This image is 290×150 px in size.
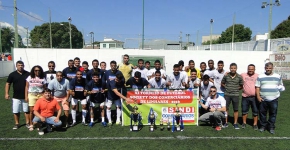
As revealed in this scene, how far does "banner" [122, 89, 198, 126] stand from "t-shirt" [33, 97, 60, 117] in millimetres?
1857

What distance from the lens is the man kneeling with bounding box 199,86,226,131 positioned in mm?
5734

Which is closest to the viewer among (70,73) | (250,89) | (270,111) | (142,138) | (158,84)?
(142,138)

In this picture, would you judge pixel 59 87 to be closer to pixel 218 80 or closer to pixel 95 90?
pixel 95 90

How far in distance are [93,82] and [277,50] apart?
19.3 meters

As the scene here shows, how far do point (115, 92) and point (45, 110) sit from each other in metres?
1.80

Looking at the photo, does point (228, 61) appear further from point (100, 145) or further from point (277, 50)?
point (100, 145)

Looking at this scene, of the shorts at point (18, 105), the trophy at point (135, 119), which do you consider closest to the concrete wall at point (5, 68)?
the shorts at point (18, 105)

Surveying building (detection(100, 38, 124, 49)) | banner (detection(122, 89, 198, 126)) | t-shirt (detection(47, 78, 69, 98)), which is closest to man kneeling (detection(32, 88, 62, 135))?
t-shirt (detection(47, 78, 69, 98))

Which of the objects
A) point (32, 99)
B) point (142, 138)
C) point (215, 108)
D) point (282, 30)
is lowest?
point (142, 138)

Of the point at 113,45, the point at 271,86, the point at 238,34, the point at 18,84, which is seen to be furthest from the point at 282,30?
the point at 18,84

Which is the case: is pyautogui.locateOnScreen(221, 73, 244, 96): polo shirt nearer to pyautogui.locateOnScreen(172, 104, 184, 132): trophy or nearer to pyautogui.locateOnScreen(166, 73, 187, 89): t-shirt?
pyautogui.locateOnScreen(166, 73, 187, 89): t-shirt

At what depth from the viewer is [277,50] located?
1944cm

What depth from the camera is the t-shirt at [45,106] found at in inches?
207

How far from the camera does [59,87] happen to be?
19.0 feet
